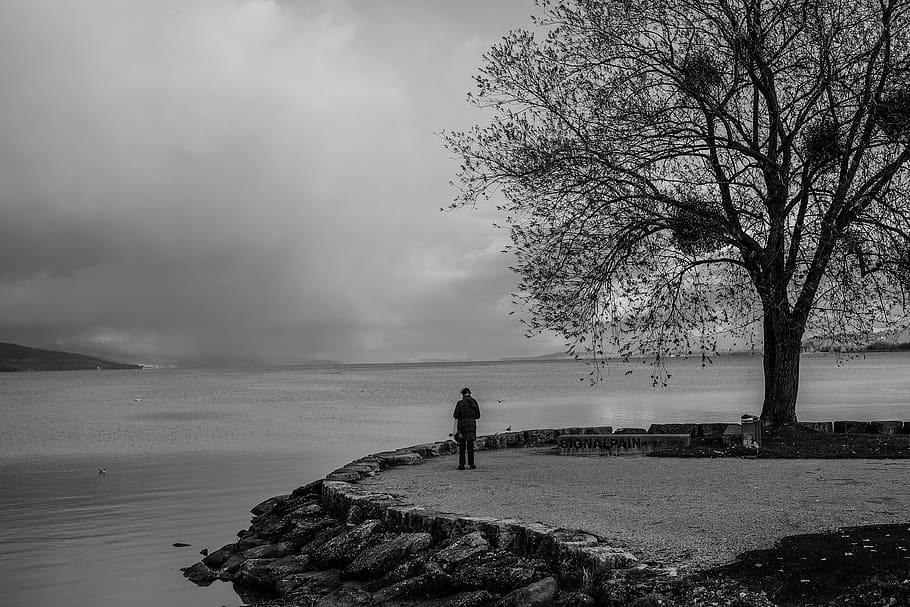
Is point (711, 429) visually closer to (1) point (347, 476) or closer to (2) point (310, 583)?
(1) point (347, 476)

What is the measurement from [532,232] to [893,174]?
26.7 ft

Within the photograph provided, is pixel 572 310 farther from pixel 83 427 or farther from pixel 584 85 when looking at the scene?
pixel 83 427

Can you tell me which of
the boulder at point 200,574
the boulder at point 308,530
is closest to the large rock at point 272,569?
the boulder at point 308,530

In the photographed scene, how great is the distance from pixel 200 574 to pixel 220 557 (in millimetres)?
759

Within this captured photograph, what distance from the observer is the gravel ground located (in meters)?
10.6

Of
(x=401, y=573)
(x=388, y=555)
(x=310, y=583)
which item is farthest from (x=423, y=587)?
(x=310, y=583)

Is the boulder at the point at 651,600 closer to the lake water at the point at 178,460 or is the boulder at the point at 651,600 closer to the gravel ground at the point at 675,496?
the gravel ground at the point at 675,496

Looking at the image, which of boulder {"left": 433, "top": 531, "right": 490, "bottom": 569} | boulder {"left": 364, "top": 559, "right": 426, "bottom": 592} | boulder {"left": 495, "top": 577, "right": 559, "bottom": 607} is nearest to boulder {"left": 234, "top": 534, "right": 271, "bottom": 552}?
boulder {"left": 364, "top": 559, "right": 426, "bottom": 592}

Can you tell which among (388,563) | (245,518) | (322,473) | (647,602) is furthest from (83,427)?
(647,602)

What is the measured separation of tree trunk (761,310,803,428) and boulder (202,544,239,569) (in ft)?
43.3

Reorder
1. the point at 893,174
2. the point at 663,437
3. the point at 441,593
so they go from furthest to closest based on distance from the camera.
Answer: the point at 663,437 → the point at 893,174 → the point at 441,593

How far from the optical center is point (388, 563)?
1223 cm

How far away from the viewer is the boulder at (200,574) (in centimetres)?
1548

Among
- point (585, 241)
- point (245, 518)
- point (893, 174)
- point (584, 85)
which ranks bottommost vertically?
point (245, 518)
